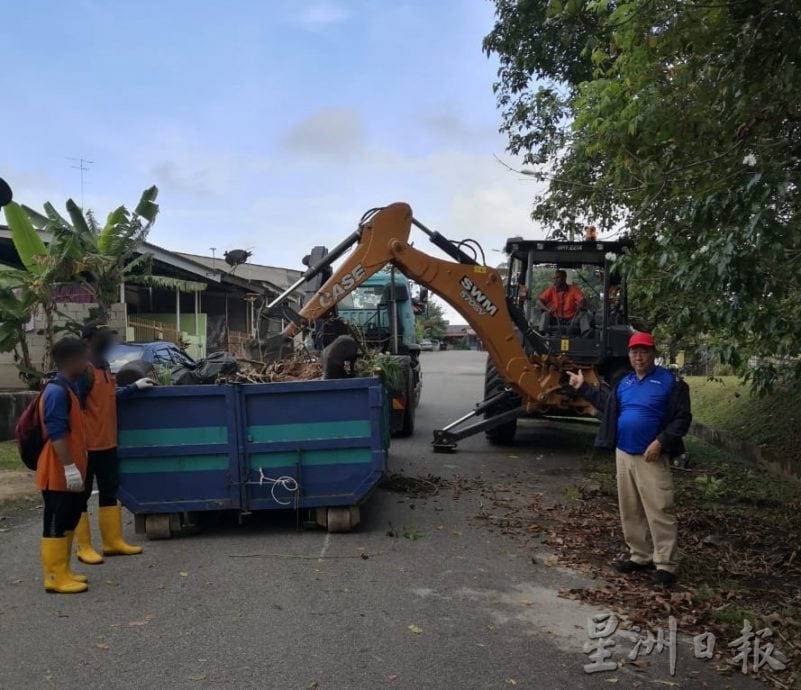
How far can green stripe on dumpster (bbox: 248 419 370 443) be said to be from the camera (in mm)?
6305

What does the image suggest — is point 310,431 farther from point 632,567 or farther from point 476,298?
point 476,298

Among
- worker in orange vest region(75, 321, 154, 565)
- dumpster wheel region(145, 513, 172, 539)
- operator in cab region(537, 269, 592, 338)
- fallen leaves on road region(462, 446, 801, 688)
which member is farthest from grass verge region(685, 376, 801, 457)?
worker in orange vest region(75, 321, 154, 565)

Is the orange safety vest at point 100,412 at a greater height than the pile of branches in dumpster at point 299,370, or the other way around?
the pile of branches in dumpster at point 299,370

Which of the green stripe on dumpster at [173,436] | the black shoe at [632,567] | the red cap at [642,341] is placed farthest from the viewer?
the green stripe on dumpster at [173,436]

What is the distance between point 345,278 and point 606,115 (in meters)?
3.17

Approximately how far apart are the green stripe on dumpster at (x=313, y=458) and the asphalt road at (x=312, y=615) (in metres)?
0.65

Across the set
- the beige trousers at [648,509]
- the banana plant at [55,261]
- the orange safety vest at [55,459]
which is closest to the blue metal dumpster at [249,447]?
the orange safety vest at [55,459]

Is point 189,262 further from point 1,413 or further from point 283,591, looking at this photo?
point 283,591

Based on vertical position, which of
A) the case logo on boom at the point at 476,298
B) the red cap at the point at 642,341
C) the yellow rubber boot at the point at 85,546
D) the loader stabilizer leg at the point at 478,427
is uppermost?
the case logo on boom at the point at 476,298

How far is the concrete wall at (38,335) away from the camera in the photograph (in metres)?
14.2

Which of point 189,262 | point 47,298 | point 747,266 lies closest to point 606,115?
point 747,266

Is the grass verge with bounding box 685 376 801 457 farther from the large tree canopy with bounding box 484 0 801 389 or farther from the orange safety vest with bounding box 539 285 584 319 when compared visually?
the orange safety vest with bounding box 539 285 584 319

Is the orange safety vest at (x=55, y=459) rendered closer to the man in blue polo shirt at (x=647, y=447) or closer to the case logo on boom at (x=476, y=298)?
the man in blue polo shirt at (x=647, y=447)

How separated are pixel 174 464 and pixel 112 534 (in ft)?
2.38
